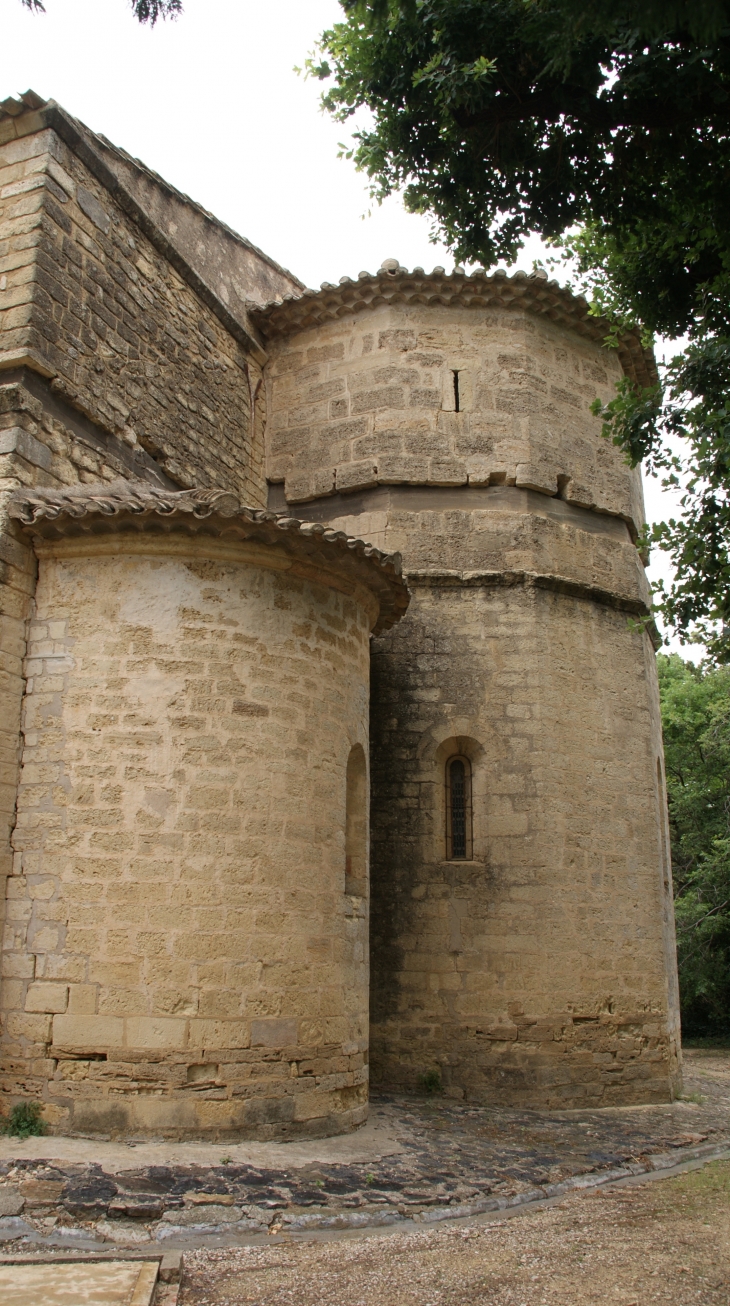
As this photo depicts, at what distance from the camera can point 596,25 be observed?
3711mm

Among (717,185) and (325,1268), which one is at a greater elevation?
(717,185)

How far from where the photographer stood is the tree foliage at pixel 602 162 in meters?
5.97

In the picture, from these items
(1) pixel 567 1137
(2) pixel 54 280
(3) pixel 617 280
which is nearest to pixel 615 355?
(3) pixel 617 280

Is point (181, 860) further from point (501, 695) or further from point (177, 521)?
point (501, 695)

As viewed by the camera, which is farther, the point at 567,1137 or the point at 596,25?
the point at 567,1137

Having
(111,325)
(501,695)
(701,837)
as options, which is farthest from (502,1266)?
(701,837)

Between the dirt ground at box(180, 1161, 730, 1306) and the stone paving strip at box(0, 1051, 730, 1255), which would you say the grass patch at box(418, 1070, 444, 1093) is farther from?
the dirt ground at box(180, 1161, 730, 1306)

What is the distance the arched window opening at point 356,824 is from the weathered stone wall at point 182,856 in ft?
1.19

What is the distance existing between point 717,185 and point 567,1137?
678cm

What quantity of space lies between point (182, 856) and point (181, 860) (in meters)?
0.03

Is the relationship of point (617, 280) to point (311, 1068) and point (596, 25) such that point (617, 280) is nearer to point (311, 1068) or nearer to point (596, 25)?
point (596, 25)

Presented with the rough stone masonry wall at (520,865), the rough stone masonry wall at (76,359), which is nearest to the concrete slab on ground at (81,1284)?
the rough stone masonry wall at (76,359)

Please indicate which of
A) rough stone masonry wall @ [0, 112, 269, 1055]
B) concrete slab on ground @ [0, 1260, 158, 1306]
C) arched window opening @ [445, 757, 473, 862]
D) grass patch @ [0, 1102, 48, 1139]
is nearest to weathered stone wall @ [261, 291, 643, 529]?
rough stone masonry wall @ [0, 112, 269, 1055]

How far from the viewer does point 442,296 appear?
438 inches
